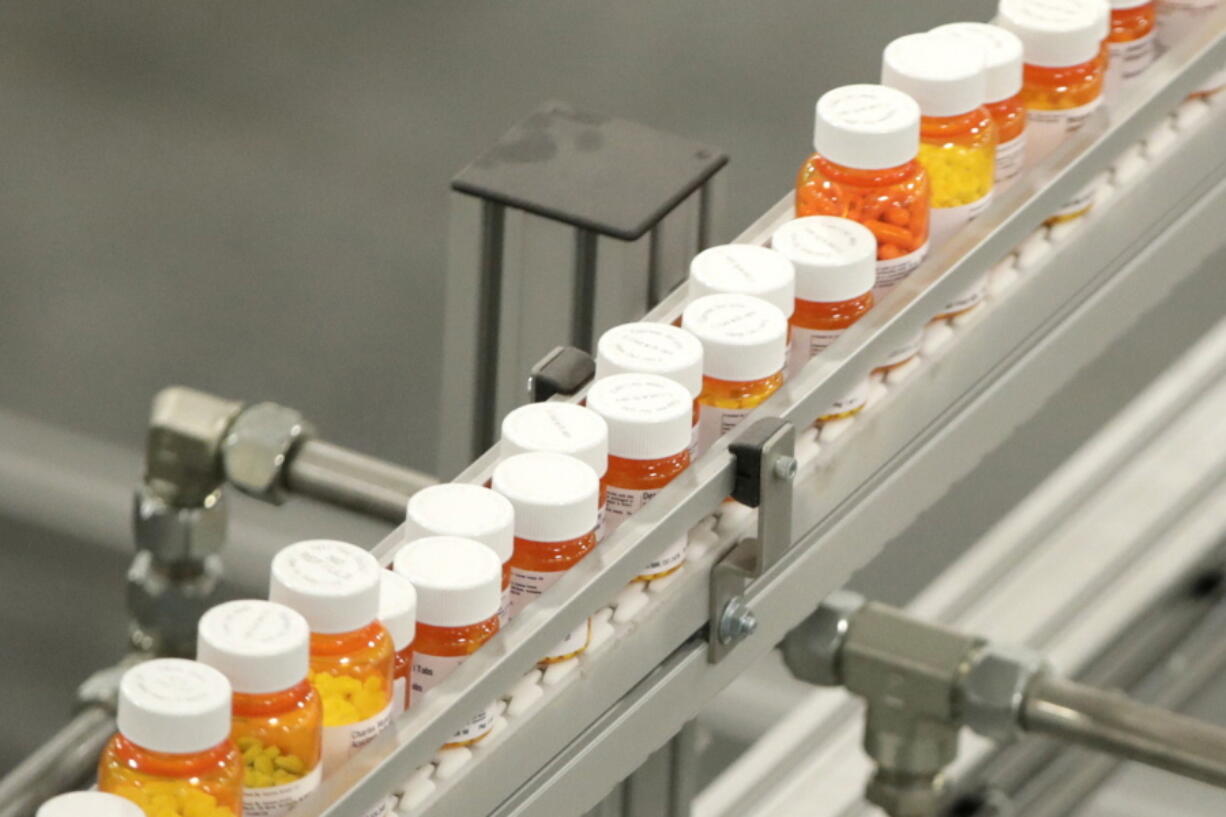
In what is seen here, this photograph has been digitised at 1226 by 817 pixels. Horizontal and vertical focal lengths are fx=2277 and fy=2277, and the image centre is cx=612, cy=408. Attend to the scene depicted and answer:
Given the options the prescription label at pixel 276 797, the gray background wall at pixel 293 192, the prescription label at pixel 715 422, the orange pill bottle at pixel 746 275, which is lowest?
the gray background wall at pixel 293 192

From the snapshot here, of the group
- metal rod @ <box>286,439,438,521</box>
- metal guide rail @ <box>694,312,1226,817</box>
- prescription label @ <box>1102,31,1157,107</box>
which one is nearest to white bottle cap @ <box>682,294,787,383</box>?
metal rod @ <box>286,439,438,521</box>

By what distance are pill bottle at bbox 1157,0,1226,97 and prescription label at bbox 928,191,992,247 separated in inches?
8.0

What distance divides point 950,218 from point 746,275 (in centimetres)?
13

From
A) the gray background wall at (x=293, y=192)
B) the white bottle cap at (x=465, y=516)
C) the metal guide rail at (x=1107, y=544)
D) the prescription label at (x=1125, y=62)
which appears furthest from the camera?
the gray background wall at (x=293, y=192)

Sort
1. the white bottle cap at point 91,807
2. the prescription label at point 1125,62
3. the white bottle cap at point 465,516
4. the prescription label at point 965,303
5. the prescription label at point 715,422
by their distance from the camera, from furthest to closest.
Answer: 1. the prescription label at point 1125,62
2. the prescription label at point 965,303
3. the prescription label at point 715,422
4. the white bottle cap at point 465,516
5. the white bottle cap at point 91,807


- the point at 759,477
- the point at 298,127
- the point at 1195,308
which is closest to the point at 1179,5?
the point at 759,477

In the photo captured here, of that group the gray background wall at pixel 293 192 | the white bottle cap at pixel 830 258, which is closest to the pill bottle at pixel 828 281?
the white bottle cap at pixel 830 258

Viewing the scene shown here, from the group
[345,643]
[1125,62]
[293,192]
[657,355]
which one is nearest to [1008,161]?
[1125,62]

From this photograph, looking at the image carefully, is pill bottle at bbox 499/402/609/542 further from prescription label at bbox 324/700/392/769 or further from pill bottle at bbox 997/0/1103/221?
pill bottle at bbox 997/0/1103/221

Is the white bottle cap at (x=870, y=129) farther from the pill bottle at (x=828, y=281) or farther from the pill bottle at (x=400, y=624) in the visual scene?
the pill bottle at (x=400, y=624)

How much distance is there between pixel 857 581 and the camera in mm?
2520

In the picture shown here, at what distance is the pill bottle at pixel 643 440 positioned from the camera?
94cm

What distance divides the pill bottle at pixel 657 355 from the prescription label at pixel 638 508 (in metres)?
0.04

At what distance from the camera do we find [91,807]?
774 mm
